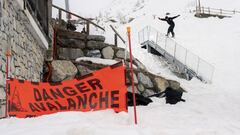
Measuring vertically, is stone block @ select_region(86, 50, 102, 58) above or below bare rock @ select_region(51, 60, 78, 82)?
above

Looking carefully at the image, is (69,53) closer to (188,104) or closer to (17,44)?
(188,104)

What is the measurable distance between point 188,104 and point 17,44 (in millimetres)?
5032

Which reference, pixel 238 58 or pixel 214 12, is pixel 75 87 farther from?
pixel 214 12

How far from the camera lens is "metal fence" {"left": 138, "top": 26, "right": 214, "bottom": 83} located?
17.2m

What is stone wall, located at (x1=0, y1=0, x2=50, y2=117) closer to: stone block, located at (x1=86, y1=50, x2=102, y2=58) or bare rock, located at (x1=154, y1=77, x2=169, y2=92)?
stone block, located at (x1=86, y1=50, x2=102, y2=58)

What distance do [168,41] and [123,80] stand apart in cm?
1475

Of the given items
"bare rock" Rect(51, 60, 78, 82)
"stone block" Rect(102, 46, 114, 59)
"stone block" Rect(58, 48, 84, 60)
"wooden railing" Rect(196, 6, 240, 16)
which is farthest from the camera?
"wooden railing" Rect(196, 6, 240, 16)

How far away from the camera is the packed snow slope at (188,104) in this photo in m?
4.83

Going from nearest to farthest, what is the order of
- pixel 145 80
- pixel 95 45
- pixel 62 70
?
1. pixel 62 70
2. pixel 145 80
3. pixel 95 45

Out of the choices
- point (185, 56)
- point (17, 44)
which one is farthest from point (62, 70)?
point (185, 56)

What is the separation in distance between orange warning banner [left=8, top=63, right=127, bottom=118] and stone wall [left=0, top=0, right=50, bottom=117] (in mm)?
283

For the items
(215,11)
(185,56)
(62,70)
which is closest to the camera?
(62,70)

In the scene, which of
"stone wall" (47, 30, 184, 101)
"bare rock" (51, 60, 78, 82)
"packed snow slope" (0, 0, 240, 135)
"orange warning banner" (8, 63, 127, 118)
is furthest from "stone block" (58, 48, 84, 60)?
"orange warning banner" (8, 63, 127, 118)

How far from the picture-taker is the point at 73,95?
18.2 ft
